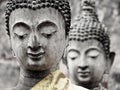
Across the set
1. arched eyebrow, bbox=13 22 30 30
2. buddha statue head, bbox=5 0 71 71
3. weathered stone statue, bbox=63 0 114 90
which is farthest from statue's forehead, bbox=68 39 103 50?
arched eyebrow, bbox=13 22 30 30

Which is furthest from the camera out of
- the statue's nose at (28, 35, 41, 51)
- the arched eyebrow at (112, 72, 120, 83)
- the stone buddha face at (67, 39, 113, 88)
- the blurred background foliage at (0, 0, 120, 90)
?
the blurred background foliage at (0, 0, 120, 90)

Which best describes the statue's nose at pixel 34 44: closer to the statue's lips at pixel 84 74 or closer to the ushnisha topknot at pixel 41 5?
the ushnisha topknot at pixel 41 5

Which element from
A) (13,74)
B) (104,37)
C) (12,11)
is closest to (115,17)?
(13,74)

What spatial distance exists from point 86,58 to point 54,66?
7.00 feet

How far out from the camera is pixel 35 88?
4551 mm

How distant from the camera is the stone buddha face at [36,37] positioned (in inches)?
174

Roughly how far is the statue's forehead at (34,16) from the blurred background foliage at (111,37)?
8662 millimetres

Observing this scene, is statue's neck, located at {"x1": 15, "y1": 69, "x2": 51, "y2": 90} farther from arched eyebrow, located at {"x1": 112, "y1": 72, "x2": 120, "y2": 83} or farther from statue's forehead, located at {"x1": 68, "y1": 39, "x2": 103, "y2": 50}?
arched eyebrow, located at {"x1": 112, "y1": 72, "x2": 120, "y2": 83}

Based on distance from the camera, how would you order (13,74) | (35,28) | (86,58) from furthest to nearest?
(13,74)
(86,58)
(35,28)

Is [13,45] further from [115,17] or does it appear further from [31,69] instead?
[115,17]

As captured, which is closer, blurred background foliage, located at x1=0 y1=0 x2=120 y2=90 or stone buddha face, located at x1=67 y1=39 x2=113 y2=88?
stone buddha face, located at x1=67 y1=39 x2=113 y2=88

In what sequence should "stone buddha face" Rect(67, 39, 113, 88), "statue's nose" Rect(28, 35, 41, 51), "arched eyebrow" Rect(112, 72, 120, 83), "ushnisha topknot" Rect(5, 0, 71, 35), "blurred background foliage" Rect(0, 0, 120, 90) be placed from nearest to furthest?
1. "statue's nose" Rect(28, 35, 41, 51)
2. "ushnisha topknot" Rect(5, 0, 71, 35)
3. "stone buddha face" Rect(67, 39, 113, 88)
4. "arched eyebrow" Rect(112, 72, 120, 83)
5. "blurred background foliage" Rect(0, 0, 120, 90)

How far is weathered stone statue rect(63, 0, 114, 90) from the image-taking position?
671 centimetres

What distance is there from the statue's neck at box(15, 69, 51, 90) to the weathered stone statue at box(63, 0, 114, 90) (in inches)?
82.3
